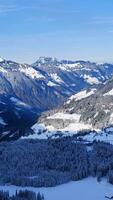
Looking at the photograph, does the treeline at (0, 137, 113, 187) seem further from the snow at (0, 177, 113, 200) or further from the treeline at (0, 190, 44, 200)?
the treeline at (0, 190, 44, 200)

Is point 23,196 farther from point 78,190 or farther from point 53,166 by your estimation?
point 53,166

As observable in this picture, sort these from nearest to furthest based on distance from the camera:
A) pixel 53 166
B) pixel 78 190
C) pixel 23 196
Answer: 1. pixel 23 196
2. pixel 78 190
3. pixel 53 166

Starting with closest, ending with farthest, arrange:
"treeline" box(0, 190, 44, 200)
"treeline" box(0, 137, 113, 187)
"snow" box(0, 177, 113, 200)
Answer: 1. "treeline" box(0, 190, 44, 200)
2. "snow" box(0, 177, 113, 200)
3. "treeline" box(0, 137, 113, 187)

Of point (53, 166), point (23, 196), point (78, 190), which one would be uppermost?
point (53, 166)

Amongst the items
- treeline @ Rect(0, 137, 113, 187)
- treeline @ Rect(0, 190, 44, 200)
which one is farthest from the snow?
treeline @ Rect(0, 190, 44, 200)

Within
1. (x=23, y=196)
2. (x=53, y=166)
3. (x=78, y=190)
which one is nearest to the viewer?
(x=23, y=196)

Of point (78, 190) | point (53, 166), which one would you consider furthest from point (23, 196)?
point (53, 166)

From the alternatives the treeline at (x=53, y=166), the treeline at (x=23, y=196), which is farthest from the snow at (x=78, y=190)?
the treeline at (x=23, y=196)

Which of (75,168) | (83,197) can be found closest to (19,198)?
(83,197)
